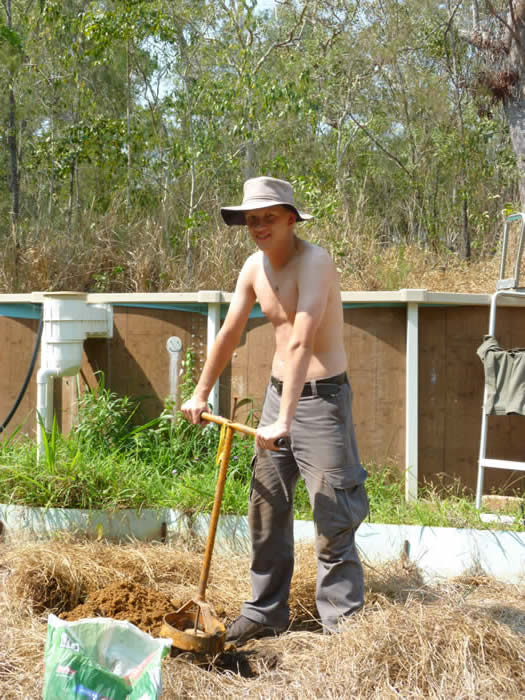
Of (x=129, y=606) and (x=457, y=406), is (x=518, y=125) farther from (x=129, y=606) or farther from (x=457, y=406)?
(x=129, y=606)

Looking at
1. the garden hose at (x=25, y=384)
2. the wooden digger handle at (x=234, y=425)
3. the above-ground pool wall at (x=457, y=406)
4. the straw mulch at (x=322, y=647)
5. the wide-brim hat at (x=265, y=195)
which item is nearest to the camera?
the straw mulch at (x=322, y=647)

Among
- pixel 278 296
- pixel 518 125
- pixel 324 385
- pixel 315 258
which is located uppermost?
pixel 518 125

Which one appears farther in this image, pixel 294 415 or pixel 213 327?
pixel 213 327

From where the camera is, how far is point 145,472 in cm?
504

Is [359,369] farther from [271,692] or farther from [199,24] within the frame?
[199,24]

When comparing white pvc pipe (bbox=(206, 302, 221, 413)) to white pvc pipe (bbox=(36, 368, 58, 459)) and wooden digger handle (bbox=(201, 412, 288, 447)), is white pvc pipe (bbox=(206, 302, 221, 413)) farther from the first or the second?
wooden digger handle (bbox=(201, 412, 288, 447))

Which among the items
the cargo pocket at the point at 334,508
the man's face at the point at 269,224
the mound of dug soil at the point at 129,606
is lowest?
the mound of dug soil at the point at 129,606

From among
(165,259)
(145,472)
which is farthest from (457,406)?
(165,259)

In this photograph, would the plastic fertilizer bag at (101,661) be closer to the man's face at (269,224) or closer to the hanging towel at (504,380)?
the man's face at (269,224)

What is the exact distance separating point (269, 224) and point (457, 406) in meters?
2.60

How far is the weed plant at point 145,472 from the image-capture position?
4680 millimetres

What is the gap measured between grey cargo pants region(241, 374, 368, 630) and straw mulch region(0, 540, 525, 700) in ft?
0.44

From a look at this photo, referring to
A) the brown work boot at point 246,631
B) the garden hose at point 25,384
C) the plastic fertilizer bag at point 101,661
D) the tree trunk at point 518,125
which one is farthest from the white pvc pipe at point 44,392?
the tree trunk at point 518,125

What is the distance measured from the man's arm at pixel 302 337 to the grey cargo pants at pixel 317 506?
295 millimetres
